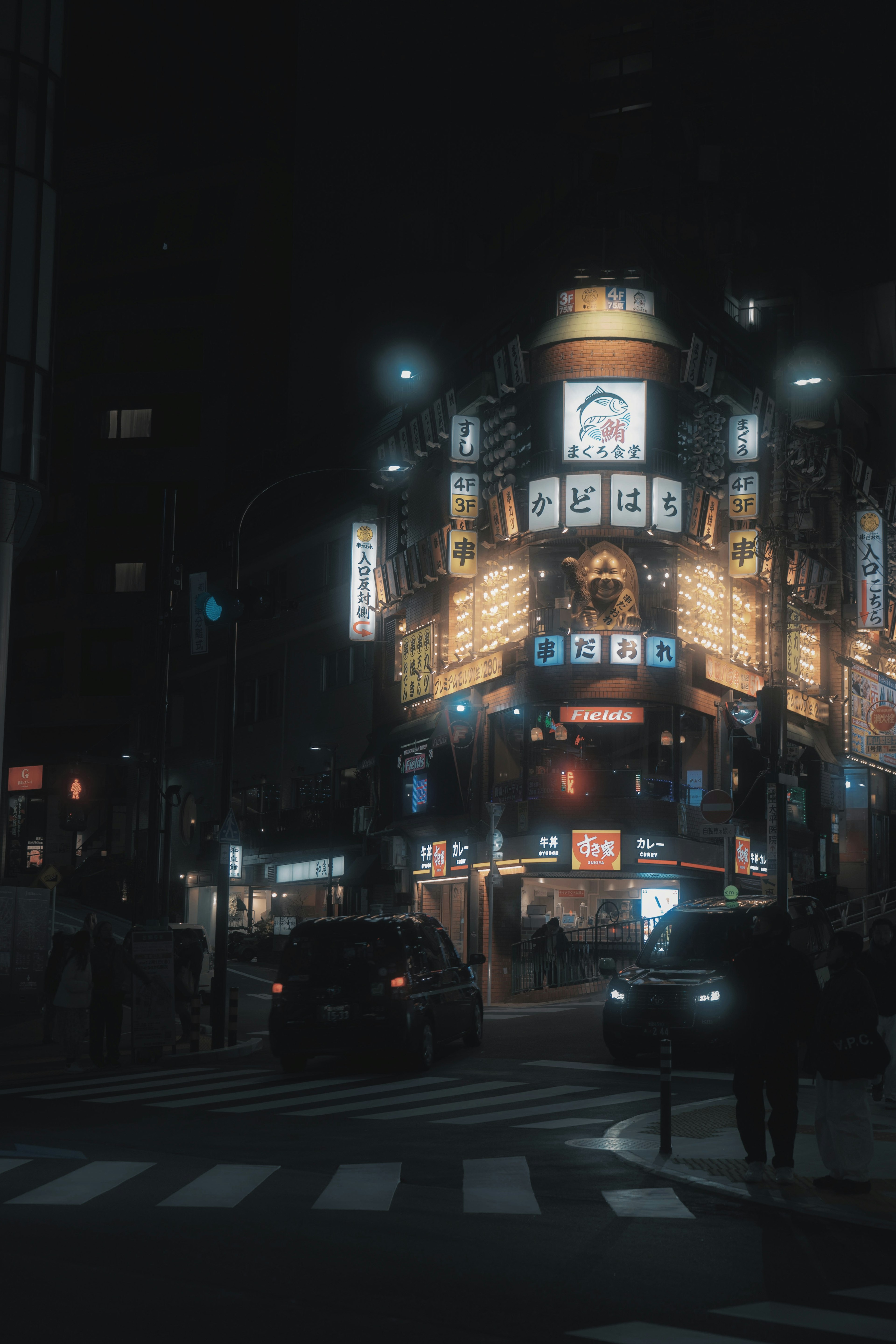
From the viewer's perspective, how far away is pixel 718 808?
25.8 meters

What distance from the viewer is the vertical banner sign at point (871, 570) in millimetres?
44344

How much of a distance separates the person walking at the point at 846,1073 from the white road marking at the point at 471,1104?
5.01 metres

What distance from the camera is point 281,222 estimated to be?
256ft

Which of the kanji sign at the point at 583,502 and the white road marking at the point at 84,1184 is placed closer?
the white road marking at the point at 84,1184

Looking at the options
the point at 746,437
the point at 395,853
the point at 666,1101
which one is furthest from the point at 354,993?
the point at 395,853

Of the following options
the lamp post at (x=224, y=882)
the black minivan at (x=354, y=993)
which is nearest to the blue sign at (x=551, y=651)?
the lamp post at (x=224, y=882)

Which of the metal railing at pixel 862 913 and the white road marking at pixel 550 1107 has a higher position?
the metal railing at pixel 862 913

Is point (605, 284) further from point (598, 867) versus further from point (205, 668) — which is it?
point (205, 668)

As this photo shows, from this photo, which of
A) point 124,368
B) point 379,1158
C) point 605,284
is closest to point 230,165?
point 124,368

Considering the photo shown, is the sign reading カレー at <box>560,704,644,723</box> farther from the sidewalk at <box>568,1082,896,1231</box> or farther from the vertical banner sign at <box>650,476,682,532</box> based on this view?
the sidewalk at <box>568,1082,896,1231</box>

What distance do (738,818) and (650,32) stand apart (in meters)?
54.4

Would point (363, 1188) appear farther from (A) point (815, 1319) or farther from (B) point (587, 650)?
(B) point (587, 650)

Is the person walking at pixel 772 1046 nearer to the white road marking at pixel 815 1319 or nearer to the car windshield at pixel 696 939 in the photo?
the white road marking at pixel 815 1319

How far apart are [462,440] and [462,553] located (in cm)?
304
